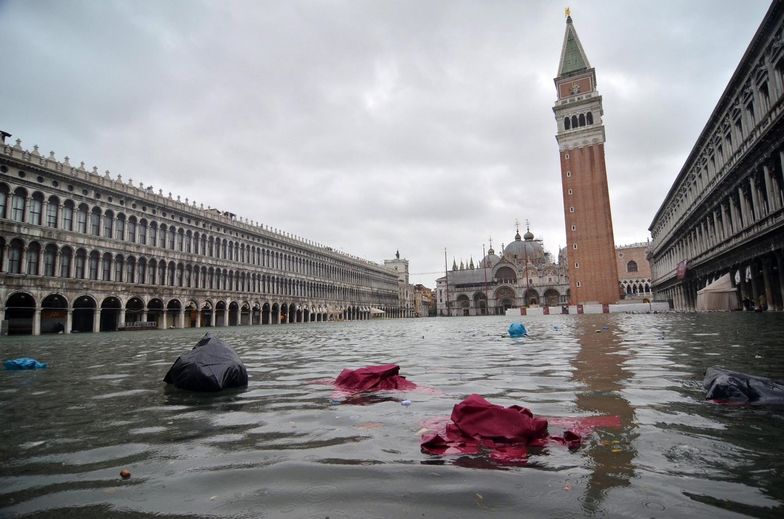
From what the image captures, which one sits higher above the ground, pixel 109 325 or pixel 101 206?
pixel 101 206

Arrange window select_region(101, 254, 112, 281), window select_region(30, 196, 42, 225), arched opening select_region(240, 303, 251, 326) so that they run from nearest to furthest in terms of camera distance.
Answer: window select_region(30, 196, 42, 225) → window select_region(101, 254, 112, 281) → arched opening select_region(240, 303, 251, 326)

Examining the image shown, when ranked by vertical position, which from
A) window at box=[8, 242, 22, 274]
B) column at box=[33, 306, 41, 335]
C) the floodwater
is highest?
window at box=[8, 242, 22, 274]

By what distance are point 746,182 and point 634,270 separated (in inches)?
3040

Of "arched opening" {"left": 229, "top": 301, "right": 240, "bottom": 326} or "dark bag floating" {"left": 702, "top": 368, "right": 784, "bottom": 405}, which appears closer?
"dark bag floating" {"left": 702, "top": 368, "right": 784, "bottom": 405}

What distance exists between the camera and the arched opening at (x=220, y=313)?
51.4 metres

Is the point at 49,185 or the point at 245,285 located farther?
the point at 245,285

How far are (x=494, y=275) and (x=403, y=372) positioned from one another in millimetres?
100097

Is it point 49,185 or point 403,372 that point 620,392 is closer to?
point 403,372

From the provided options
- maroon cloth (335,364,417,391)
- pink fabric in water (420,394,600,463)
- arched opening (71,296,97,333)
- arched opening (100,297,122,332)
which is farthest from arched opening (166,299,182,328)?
pink fabric in water (420,394,600,463)

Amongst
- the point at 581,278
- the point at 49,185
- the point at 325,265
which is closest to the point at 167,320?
the point at 49,185

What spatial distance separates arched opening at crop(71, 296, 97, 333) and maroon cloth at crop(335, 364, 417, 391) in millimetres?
38004

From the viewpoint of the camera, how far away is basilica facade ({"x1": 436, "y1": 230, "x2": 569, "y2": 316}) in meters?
98.6

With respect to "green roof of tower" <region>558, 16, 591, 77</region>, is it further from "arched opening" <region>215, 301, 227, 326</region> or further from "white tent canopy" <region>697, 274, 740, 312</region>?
"arched opening" <region>215, 301, 227, 326</region>

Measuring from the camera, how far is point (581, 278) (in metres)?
63.6
